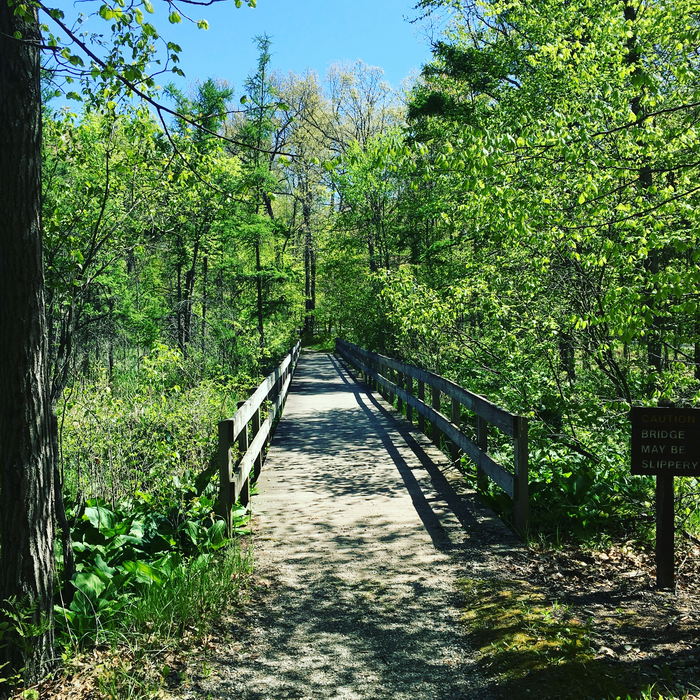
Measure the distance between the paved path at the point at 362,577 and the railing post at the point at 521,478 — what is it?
205 mm

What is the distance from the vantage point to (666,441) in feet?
16.4

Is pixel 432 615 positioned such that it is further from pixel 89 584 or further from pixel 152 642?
pixel 89 584

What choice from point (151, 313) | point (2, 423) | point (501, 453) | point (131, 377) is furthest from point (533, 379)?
point (151, 313)

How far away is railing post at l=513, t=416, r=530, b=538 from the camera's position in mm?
5949

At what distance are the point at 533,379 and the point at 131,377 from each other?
14.5 m

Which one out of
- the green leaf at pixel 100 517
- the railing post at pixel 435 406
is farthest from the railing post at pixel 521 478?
the green leaf at pixel 100 517

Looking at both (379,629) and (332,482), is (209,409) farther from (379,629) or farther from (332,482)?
(379,629)

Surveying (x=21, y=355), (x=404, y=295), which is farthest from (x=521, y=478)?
(x=404, y=295)

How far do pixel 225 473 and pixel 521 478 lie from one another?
2.74 meters

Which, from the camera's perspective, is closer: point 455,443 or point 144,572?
point 144,572

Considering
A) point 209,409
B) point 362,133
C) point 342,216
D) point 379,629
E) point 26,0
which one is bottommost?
point 379,629

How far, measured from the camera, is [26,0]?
3.61 m

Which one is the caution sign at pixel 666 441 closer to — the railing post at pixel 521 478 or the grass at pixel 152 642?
the railing post at pixel 521 478

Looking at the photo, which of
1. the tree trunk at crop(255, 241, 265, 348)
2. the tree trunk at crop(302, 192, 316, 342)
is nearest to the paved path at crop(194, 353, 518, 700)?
the tree trunk at crop(255, 241, 265, 348)
